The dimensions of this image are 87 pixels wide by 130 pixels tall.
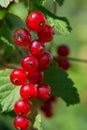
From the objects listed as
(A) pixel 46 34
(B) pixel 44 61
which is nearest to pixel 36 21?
(A) pixel 46 34

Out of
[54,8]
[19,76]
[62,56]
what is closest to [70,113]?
[62,56]

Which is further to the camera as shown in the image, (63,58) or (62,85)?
(63,58)

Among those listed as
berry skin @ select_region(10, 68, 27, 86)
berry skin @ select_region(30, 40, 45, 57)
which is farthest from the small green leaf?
berry skin @ select_region(10, 68, 27, 86)

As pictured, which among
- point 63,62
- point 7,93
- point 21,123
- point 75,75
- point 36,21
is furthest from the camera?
point 75,75

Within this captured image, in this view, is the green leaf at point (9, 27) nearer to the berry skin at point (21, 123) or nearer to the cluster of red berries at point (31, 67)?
the cluster of red berries at point (31, 67)

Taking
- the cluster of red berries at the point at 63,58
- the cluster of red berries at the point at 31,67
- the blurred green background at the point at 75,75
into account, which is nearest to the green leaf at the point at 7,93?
the cluster of red berries at the point at 31,67

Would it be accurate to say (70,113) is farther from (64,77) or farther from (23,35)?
(23,35)

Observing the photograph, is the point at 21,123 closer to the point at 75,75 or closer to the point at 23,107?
the point at 23,107

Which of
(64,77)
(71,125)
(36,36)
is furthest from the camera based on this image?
(71,125)
